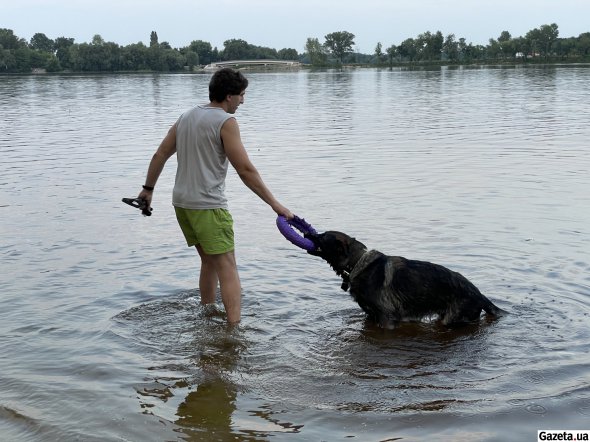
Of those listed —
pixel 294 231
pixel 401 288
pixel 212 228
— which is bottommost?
pixel 401 288

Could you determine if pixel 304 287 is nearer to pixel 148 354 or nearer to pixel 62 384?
pixel 148 354

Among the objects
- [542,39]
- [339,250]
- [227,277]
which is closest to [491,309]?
[339,250]

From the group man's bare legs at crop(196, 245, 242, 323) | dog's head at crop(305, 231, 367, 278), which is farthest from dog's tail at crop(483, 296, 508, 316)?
man's bare legs at crop(196, 245, 242, 323)

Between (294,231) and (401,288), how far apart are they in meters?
1.17

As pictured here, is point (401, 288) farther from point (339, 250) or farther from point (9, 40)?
point (9, 40)

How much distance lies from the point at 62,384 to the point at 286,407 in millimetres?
1836

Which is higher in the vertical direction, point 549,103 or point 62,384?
point 549,103

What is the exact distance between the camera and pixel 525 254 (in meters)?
9.20

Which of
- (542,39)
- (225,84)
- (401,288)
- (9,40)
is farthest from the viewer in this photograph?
(9,40)

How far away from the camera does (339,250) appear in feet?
23.0

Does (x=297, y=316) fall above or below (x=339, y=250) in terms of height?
below

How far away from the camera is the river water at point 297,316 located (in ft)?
16.7

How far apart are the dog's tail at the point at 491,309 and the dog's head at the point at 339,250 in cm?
132

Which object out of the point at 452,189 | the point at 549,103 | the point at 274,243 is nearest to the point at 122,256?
the point at 274,243
